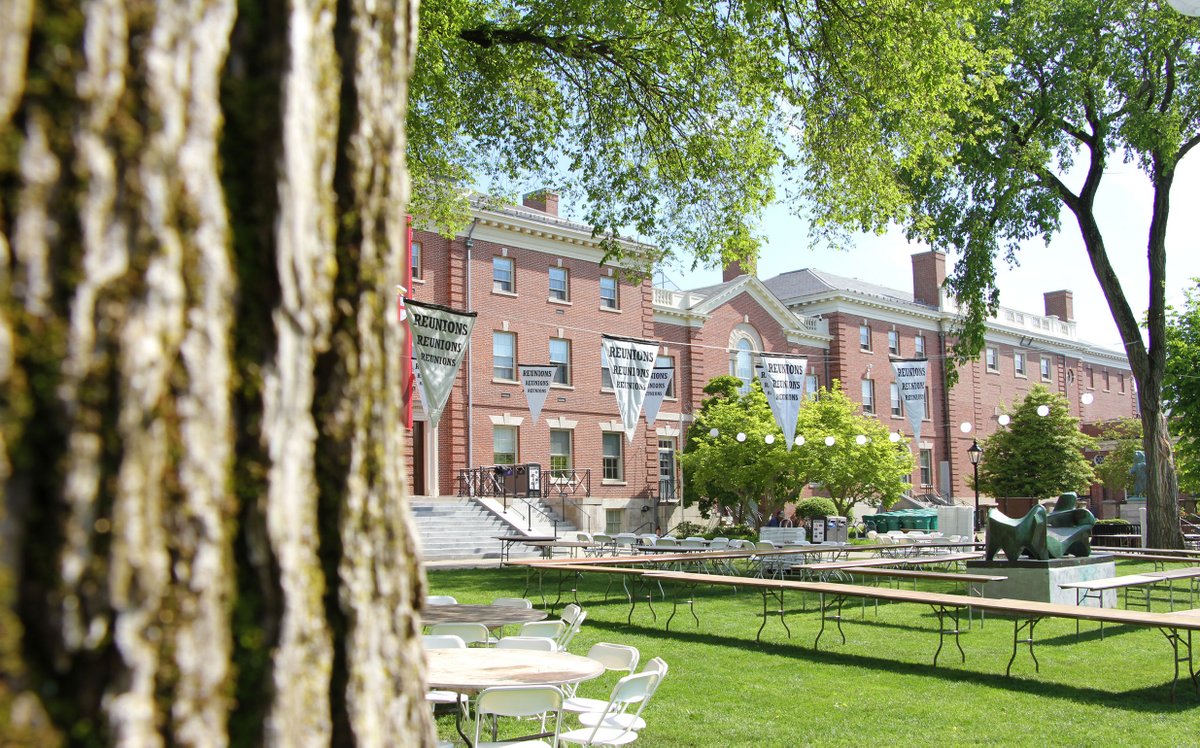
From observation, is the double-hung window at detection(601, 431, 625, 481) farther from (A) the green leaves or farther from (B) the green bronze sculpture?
(B) the green bronze sculpture

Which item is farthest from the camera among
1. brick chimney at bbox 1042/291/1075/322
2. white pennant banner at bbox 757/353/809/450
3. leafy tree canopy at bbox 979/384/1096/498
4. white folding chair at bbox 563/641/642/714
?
brick chimney at bbox 1042/291/1075/322

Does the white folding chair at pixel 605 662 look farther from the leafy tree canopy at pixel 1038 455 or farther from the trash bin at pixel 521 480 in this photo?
the leafy tree canopy at pixel 1038 455

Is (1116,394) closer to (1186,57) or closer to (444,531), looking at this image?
(1186,57)

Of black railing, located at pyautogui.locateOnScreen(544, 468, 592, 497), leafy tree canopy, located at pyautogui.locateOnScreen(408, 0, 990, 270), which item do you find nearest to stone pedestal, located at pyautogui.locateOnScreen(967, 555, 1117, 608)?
leafy tree canopy, located at pyautogui.locateOnScreen(408, 0, 990, 270)

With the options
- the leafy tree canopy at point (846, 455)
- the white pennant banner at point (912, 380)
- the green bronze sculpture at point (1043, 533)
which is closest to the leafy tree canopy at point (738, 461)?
the leafy tree canopy at point (846, 455)

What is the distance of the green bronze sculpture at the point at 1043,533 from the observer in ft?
52.6

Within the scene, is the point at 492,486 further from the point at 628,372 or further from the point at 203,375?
the point at 203,375

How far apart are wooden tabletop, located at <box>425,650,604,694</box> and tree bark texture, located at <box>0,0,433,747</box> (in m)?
4.13

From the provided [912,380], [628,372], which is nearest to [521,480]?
[912,380]

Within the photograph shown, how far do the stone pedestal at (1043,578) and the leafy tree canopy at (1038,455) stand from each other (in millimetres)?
28650

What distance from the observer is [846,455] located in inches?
1321

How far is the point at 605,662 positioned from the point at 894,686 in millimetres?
3366

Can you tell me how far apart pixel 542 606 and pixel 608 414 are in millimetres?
20202

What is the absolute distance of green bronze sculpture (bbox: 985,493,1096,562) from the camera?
16.0m
